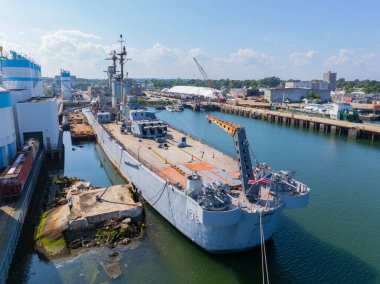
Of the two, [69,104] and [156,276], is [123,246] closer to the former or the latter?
[156,276]

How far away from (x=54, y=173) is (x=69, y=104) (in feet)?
235

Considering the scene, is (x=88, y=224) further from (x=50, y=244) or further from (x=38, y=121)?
(x=38, y=121)

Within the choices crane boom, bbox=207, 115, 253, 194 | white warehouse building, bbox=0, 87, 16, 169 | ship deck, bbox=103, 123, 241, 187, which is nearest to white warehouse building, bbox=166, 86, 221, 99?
ship deck, bbox=103, 123, 241, 187

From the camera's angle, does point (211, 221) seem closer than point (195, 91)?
Yes

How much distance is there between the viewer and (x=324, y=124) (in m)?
67.4

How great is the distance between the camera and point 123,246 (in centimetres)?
2023

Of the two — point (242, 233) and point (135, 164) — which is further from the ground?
point (135, 164)

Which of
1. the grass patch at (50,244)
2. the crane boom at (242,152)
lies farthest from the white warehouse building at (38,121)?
the crane boom at (242,152)

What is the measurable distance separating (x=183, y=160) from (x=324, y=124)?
166 ft

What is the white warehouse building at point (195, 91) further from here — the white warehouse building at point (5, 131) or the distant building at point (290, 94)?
the white warehouse building at point (5, 131)

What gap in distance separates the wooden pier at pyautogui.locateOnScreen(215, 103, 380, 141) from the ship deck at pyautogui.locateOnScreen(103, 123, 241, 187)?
1605 inches

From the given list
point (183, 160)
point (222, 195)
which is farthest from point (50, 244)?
point (183, 160)

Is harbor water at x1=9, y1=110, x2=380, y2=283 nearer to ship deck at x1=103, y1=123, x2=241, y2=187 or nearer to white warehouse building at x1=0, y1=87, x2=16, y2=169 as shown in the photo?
ship deck at x1=103, y1=123, x2=241, y2=187

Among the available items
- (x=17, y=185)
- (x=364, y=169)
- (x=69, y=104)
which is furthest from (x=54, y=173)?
(x=69, y=104)
